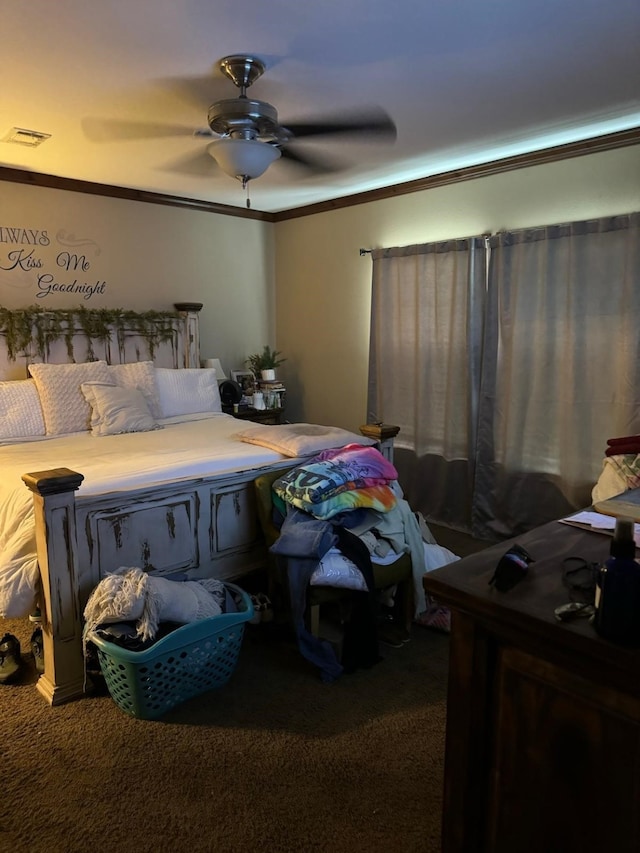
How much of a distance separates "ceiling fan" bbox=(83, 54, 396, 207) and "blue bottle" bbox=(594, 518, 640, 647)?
211 cm

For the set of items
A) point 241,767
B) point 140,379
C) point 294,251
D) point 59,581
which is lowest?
point 241,767

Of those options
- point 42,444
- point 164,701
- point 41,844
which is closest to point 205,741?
point 164,701

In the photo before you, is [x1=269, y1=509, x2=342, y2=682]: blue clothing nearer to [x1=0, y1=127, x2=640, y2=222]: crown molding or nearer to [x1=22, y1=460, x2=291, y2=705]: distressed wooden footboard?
[x1=22, y1=460, x2=291, y2=705]: distressed wooden footboard

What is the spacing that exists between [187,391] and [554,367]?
2.43m

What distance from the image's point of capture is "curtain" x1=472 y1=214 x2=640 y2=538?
320 centimetres

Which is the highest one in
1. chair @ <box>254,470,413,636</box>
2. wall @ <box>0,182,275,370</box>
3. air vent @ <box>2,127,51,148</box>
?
air vent @ <box>2,127,51,148</box>

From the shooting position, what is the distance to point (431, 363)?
13.6 feet

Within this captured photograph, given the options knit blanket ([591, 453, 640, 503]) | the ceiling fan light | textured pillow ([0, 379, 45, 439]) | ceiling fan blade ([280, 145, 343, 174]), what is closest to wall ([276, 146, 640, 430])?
ceiling fan blade ([280, 145, 343, 174])

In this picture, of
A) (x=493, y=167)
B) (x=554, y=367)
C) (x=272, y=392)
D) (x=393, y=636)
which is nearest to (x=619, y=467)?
(x=554, y=367)

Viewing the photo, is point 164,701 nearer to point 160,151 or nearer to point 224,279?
point 160,151

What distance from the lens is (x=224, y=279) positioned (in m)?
5.04

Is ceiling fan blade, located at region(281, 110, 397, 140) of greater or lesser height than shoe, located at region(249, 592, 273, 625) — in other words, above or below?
above

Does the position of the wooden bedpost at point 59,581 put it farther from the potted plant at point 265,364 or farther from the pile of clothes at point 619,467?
the potted plant at point 265,364

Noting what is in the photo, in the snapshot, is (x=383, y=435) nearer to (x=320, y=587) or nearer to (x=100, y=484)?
(x=320, y=587)
